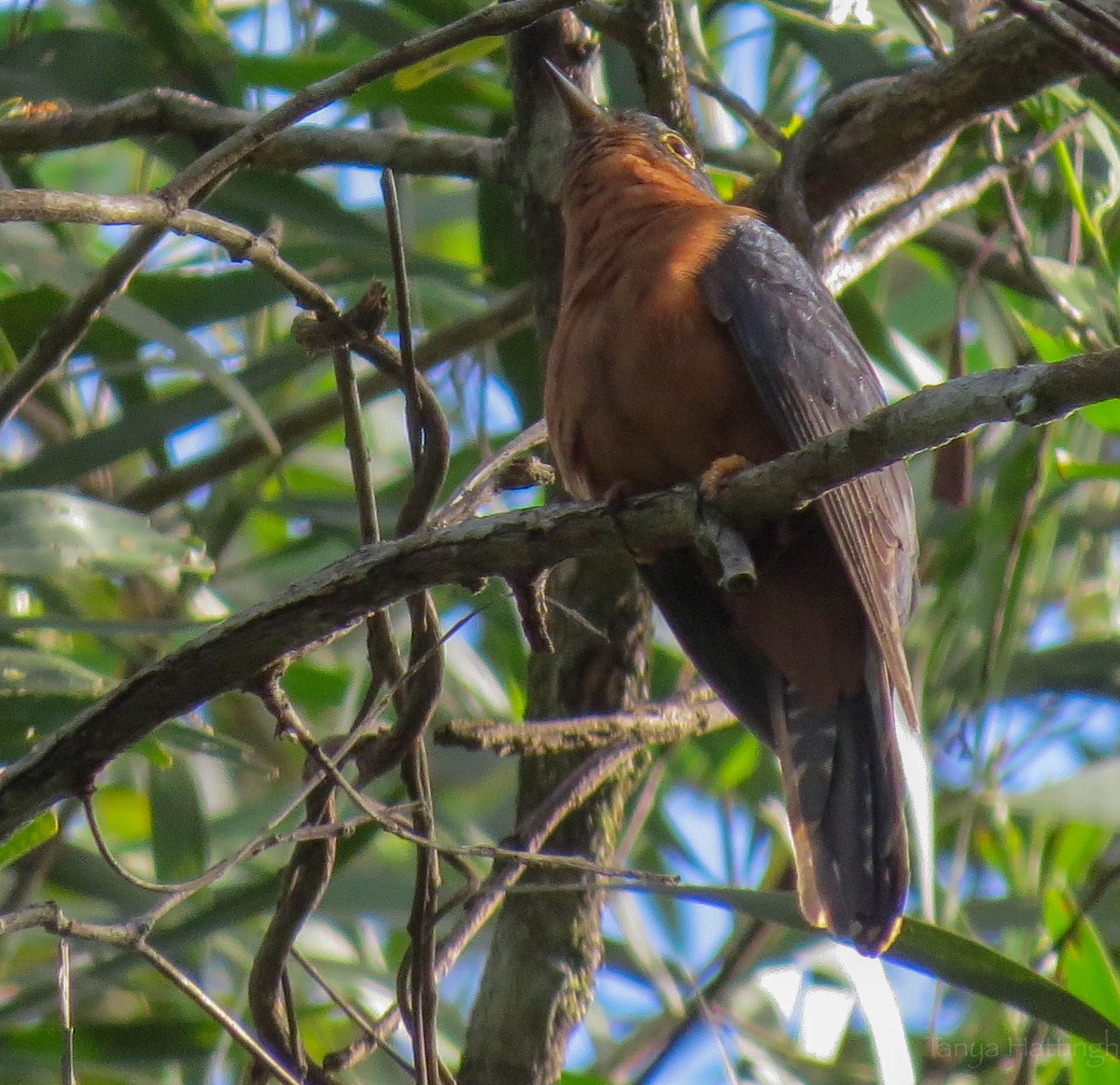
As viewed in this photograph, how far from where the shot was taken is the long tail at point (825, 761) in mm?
3133

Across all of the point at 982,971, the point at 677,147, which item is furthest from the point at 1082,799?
the point at 677,147

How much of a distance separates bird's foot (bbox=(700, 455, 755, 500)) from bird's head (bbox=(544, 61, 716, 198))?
0.96 meters

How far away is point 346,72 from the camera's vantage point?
244 centimetres

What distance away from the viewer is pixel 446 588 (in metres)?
5.04

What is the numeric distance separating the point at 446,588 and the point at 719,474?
2.34 metres

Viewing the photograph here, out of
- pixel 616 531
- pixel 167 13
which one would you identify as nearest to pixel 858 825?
pixel 616 531

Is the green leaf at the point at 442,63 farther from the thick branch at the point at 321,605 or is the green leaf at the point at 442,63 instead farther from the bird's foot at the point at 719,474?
the thick branch at the point at 321,605

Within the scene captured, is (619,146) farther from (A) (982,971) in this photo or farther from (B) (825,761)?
(A) (982,971)

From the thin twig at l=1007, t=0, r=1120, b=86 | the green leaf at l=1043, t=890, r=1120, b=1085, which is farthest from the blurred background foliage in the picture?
the thin twig at l=1007, t=0, r=1120, b=86

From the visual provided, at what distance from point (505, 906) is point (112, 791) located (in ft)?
10.1

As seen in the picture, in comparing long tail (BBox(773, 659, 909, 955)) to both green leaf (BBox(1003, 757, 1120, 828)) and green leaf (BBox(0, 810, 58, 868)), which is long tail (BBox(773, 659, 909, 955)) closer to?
green leaf (BBox(1003, 757, 1120, 828))

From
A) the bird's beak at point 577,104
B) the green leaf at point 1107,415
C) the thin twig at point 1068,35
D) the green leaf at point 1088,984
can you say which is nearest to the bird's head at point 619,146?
the bird's beak at point 577,104

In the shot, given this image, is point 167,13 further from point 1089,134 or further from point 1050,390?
point 1050,390

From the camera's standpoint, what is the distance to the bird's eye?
4.00 meters
